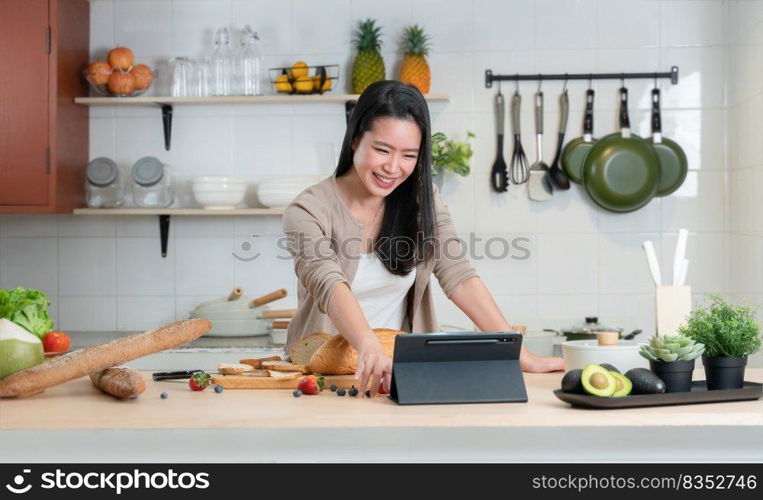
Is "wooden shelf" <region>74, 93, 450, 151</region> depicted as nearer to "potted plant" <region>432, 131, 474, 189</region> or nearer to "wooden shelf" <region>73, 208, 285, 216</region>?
"potted plant" <region>432, 131, 474, 189</region>

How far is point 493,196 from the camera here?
12.2ft

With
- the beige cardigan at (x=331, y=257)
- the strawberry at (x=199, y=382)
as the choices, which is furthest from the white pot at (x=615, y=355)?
the strawberry at (x=199, y=382)

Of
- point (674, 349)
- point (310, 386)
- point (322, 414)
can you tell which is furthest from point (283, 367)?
point (674, 349)

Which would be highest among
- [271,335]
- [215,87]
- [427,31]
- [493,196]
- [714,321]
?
→ [427,31]

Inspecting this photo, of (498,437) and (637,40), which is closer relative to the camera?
→ (498,437)

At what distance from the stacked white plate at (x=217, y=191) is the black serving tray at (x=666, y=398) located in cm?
226

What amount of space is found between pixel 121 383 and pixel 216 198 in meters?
2.03

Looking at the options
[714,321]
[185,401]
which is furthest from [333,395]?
[714,321]

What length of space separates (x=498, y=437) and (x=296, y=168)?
2.46 meters

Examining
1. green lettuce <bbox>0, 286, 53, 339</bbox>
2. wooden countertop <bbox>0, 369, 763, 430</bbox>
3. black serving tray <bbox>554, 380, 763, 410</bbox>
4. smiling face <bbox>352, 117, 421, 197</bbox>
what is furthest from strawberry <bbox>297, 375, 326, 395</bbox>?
green lettuce <bbox>0, 286, 53, 339</bbox>

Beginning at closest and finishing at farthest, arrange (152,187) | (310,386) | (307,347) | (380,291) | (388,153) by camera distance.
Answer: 1. (310,386)
2. (307,347)
3. (388,153)
4. (380,291)
5. (152,187)

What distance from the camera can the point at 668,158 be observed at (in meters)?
3.63

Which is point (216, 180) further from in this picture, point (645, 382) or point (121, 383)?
point (645, 382)

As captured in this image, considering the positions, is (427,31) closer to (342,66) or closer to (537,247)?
(342,66)
